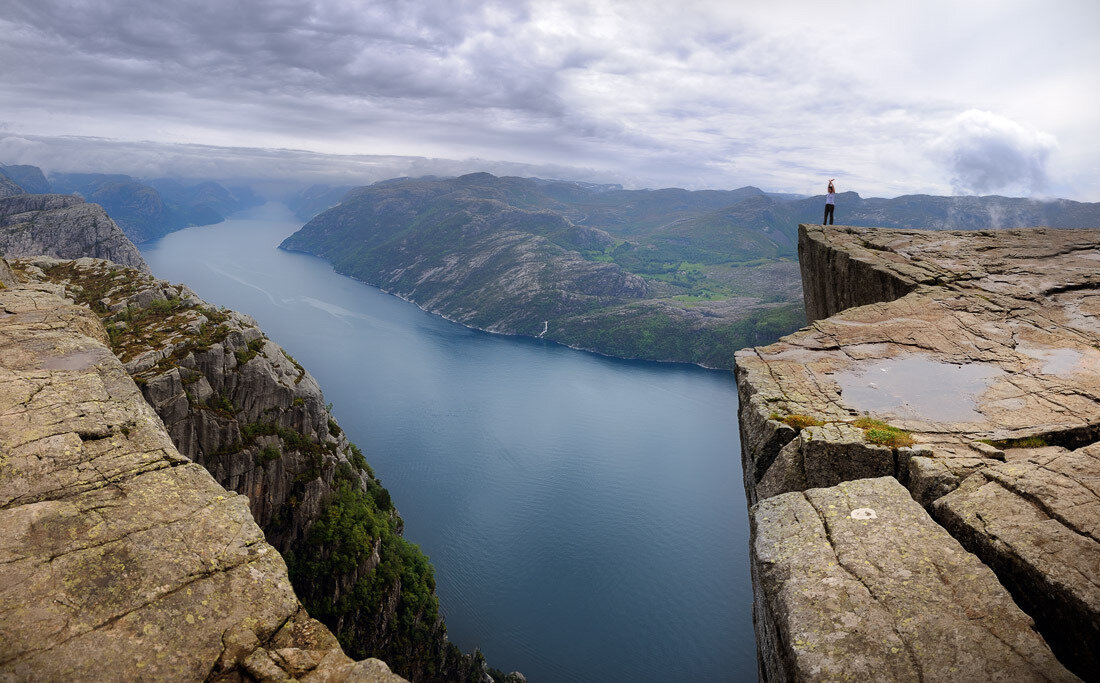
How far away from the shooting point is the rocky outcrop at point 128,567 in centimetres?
648

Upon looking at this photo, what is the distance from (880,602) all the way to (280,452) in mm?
49198

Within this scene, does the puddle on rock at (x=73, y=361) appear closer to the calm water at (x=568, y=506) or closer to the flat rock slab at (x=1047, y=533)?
the flat rock slab at (x=1047, y=533)

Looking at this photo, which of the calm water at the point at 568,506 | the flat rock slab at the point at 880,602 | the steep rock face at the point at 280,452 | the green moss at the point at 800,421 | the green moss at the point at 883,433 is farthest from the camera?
the calm water at the point at 568,506

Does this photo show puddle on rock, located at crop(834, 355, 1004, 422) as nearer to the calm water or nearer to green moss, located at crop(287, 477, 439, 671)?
green moss, located at crop(287, 477, 439, 671)

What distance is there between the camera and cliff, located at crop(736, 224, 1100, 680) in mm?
6855

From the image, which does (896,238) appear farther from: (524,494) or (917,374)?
(524,494)

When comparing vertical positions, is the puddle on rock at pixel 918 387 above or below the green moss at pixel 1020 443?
above

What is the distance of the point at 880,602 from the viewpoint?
7.41 metres

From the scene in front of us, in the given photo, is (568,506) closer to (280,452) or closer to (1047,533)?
(280,452)

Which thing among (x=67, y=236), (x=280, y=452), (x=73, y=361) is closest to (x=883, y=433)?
(x=73, y=361)

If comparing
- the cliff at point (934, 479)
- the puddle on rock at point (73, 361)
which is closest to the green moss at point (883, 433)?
Result: the cliff at point (934, 479)

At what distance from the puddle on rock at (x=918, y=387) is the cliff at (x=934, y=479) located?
2.4 inches

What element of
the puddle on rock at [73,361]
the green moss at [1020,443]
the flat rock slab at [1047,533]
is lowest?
the flat rock slab at [1047,533]

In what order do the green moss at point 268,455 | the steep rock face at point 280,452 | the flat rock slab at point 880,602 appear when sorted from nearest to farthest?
the flat rock slab at point 880,602
the steep rock face at point 280,452
the green moss at point 268,455
